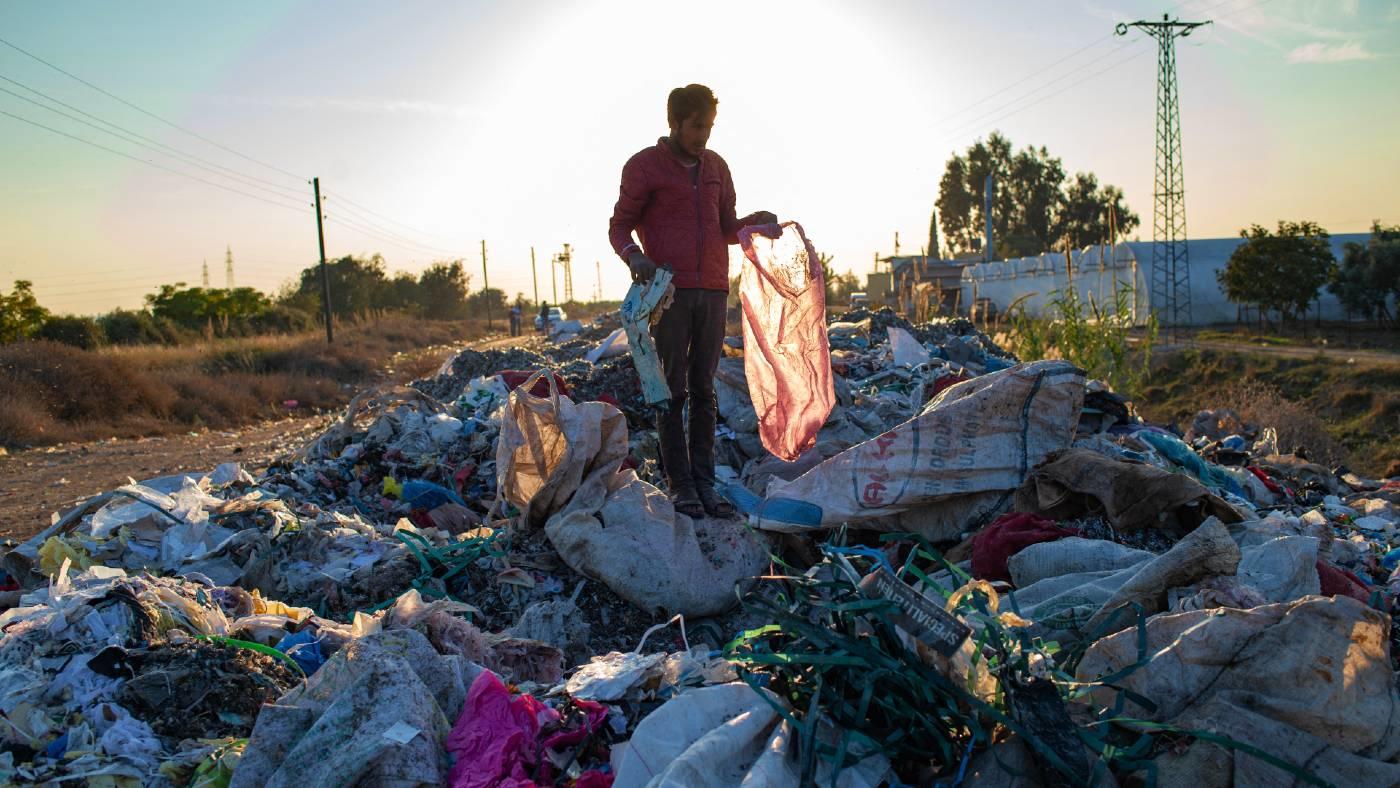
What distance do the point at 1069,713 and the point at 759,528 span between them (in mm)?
1750

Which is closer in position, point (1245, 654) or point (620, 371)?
point (1245, 654)

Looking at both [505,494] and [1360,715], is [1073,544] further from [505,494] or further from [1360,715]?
[505,494]

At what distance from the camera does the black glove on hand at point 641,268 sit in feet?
11.0

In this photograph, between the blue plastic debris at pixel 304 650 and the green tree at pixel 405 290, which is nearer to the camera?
the blue plastic debris at pixel 304 650

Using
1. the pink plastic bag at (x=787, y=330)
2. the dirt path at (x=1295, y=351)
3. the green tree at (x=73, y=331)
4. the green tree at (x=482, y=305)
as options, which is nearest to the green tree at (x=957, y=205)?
the green tree at (x=482, y=305)

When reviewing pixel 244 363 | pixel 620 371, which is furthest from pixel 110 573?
pixel 244 363

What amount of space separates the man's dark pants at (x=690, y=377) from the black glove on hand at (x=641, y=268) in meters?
0.15

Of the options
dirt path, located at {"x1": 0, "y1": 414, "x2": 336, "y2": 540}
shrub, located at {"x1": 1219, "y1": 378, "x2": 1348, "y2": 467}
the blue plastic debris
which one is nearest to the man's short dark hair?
the blue plastic debris

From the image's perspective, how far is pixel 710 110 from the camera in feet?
11.1

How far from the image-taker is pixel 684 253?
346 centimetres

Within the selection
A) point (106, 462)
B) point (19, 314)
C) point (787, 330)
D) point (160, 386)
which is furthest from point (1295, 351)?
point (19, 314)

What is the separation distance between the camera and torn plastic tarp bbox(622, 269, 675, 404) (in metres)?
3.31

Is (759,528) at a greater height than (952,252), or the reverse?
(952,252)

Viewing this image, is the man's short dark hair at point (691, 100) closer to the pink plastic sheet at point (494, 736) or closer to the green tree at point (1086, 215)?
the pink plastic sheet at point (494, 736)
